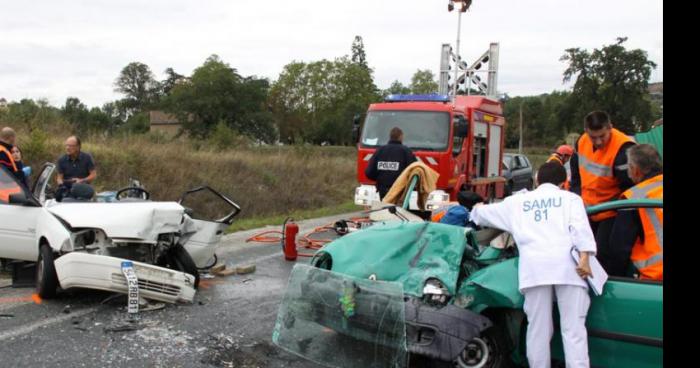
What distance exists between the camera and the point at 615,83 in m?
62.6

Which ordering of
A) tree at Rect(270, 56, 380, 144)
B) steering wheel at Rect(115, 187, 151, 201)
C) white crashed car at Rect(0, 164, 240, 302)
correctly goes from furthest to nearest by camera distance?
tree at Rect(270, 56, 380, 144)
steering wheel at Rect(115, 187, 151, 201)
white crashed car at Rect(0, 164, 240, 302)

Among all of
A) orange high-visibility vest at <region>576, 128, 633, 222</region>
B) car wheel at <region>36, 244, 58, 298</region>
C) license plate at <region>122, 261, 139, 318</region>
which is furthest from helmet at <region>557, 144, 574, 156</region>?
car wheel at <region>36, 244, 58, 298</region>

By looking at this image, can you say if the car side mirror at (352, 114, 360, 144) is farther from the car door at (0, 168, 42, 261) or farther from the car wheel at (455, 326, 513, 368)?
the car wheel at (455, 326, 513, 368)

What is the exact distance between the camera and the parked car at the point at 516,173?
17531 millimetres

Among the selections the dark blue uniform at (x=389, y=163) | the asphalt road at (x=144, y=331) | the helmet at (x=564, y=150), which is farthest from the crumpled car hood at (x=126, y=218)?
the helmet at (x=564, y=150)

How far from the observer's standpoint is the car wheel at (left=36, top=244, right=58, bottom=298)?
18.9 ft

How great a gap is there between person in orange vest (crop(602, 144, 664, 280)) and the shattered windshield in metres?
1.46

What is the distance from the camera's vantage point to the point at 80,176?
28.1ft

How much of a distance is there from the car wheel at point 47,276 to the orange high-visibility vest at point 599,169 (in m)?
5.18

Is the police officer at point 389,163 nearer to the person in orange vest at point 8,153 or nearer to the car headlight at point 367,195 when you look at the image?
the car headlight at point 367,195

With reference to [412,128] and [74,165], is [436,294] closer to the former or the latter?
[74,165]
